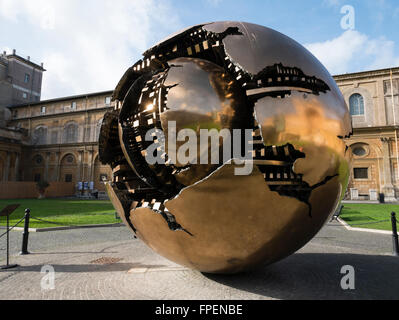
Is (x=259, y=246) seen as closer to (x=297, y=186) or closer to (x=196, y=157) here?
(x=297, y=186)

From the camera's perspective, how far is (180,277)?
4020 mm

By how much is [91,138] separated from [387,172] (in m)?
41.7

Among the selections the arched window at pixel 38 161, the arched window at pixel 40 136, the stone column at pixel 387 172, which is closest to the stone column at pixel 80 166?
the arched window at pixel 38 161

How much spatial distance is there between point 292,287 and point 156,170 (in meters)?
2.47

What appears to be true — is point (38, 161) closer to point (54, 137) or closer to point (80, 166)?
point (54, 137)

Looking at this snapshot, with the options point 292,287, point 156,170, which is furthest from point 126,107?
point 292,287

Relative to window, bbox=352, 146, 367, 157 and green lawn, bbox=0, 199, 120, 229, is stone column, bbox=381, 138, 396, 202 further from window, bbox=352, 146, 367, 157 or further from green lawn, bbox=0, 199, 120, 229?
green lawn, bbox=0, 199, 120, 229

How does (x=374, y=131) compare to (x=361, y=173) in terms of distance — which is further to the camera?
(x=361, y=173)

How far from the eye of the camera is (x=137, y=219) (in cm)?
327

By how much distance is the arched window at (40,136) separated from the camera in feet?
154

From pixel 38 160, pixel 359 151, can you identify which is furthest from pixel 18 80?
pixel 359 151

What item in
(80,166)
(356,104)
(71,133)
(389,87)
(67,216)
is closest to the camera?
(67,216)

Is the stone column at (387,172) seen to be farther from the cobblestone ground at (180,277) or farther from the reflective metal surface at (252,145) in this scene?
the reflective metal surface at (252,145)

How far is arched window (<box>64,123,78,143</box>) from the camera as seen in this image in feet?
147
